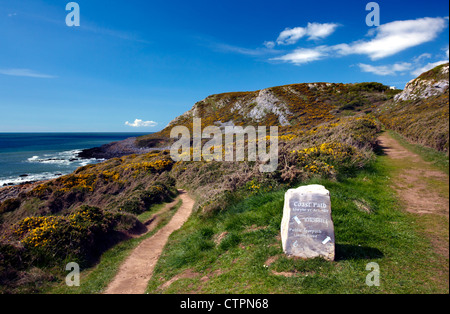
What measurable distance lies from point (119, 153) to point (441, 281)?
5776 cm

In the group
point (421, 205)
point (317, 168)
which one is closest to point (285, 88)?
point (317, 168)

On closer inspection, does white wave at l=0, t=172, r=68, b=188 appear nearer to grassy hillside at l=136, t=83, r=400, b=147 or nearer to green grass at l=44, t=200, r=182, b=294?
grassy hillside at l=136, t=83, r=400, b=147

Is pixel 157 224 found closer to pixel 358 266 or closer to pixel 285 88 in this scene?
pixel 358 266

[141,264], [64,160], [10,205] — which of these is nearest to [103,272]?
[141,264]

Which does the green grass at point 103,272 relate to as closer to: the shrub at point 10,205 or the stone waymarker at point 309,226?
the stone waymarker at point 309,226

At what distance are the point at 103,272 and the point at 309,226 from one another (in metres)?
7.43

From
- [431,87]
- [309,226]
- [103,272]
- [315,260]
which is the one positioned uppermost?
[431,87]

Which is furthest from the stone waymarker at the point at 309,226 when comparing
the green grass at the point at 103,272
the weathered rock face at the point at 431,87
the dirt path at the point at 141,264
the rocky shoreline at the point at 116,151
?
the rocky shoreline at the point at 116,151

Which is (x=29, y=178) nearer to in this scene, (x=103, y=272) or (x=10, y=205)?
(x=10, y=205)

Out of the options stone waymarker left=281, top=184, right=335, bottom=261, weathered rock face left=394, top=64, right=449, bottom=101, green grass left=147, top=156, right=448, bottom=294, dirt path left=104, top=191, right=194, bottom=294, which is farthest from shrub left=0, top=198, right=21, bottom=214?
weathered rock face left=394, top=64, right=449, bottom=101

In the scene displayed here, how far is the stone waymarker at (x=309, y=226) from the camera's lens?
216 inches

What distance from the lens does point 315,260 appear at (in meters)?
5.44

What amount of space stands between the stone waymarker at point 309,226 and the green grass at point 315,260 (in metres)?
0.26

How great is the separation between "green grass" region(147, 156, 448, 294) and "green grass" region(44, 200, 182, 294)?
5.70ft
